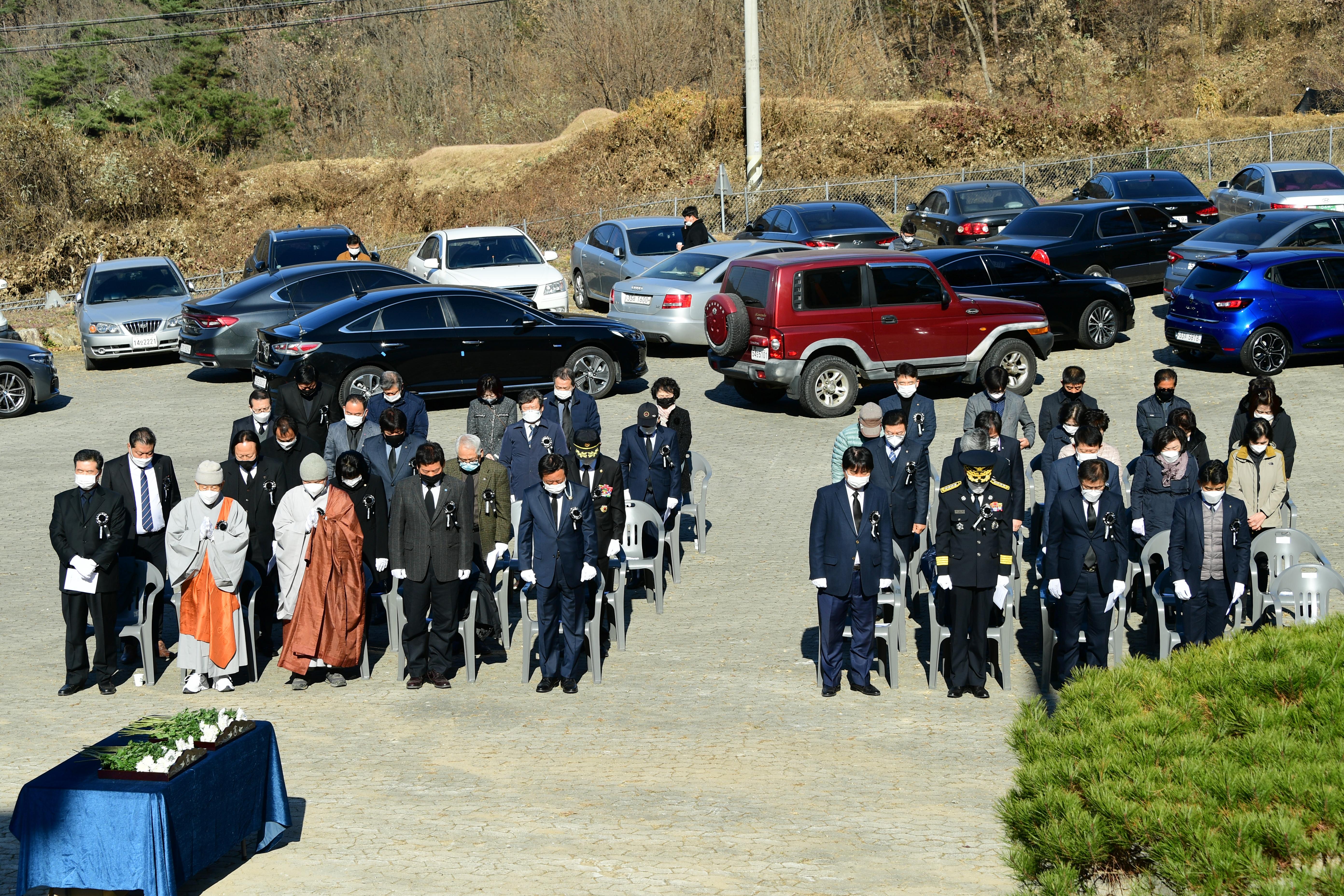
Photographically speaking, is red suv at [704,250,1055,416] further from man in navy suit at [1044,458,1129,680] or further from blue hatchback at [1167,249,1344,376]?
man in navy suit at [1044,458,1129,680]

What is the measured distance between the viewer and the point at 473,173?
46.8 metres

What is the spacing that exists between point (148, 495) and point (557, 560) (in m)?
3.20

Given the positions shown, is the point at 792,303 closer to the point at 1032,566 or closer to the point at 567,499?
the point at 1032,566

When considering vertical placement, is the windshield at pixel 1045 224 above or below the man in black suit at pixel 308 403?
above

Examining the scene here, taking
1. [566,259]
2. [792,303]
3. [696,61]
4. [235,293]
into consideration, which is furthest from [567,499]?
[696,61]

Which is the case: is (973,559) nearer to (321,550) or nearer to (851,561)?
(851,561)

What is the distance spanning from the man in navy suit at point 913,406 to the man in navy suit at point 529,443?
2.82m

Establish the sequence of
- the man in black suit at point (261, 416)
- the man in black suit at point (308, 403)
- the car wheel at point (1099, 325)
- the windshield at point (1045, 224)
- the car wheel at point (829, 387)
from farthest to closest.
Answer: the windshield at point (1045, 224), the car wheel at point (1099, 325), the car wheel at point (829, 387), the man in black suit at point (308, 403), the man in black suit at point (261, 416)

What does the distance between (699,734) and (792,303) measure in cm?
953

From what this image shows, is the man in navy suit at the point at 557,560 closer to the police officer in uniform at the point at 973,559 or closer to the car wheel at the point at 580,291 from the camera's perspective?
the police officer in uniform at the point at 973,559

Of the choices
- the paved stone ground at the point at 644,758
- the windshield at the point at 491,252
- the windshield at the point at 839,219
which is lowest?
the paved stone ground at the point at 644,758

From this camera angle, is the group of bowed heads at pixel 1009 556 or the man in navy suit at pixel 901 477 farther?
the man in navy suit at pixel 901 477

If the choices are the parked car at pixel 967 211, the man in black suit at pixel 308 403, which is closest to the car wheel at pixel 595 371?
the man in black suit at pixel 308 403

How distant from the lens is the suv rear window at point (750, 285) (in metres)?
17.3
